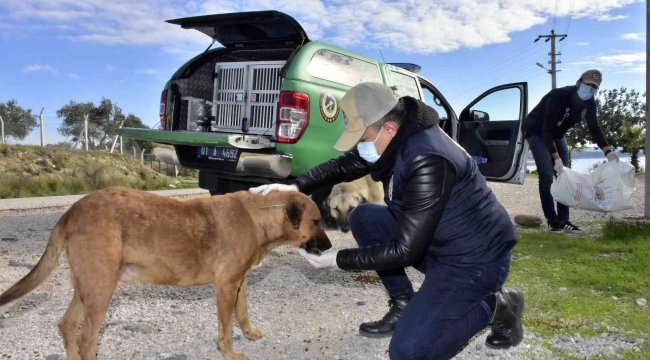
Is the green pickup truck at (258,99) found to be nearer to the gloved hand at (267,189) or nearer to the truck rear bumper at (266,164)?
the truck rear bumper at (266,164)

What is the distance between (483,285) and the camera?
10.3 ft

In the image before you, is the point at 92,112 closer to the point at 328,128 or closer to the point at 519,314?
the point at 328,128

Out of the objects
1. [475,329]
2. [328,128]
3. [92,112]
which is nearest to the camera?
[475,329]

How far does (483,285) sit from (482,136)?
6.06 m

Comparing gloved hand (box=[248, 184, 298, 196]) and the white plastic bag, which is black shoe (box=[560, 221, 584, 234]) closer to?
the white plastic bag

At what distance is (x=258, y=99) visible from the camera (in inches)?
262

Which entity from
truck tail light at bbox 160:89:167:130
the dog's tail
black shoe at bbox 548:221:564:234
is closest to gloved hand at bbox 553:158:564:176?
black shoe at bbox 548:221:564:234

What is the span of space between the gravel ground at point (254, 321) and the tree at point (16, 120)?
72.8 feet

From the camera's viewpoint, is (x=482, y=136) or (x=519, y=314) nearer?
(x=519, y=314)

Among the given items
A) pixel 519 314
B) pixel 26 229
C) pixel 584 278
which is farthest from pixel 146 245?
pixel 26 229

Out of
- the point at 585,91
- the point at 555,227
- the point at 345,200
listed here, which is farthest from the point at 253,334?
the point at 585,91

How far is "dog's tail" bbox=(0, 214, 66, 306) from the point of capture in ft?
9.46

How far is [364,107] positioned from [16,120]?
34.2 meters

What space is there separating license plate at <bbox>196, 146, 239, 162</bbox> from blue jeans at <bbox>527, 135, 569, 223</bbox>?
174 inches
